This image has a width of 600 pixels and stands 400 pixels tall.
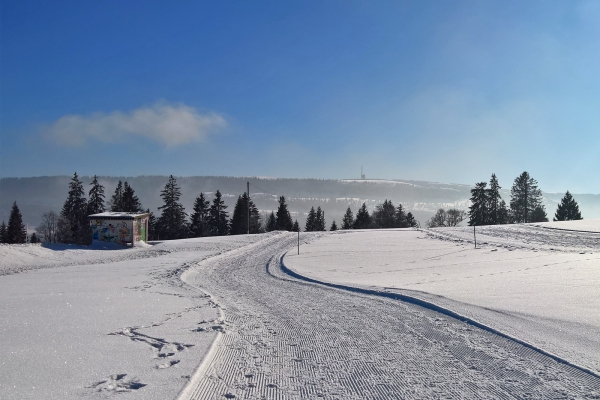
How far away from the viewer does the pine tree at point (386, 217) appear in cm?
6500

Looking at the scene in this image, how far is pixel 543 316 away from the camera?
647 centimetres

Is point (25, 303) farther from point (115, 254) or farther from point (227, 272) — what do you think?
point (115, 254)

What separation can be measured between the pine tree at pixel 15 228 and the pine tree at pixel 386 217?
52367mm

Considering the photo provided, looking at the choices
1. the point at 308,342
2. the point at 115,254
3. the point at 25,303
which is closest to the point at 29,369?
the point at 308,342

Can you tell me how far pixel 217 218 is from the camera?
2138 inches

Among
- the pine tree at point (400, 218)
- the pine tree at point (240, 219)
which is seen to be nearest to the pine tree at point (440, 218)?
the pine tree at point (400, 218)

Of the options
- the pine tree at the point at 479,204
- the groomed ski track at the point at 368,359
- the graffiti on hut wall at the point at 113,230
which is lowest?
the groomed ski track at the point at 368,359

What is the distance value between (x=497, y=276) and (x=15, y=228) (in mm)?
57464

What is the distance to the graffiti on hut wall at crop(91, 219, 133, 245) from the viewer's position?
25.8 metres

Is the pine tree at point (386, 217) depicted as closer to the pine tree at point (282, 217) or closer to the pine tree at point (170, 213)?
the pine tree at point (282, 217)

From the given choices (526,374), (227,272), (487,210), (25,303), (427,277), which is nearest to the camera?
(526,374)

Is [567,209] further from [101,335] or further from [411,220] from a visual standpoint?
[101,335]

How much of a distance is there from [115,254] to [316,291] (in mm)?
16445

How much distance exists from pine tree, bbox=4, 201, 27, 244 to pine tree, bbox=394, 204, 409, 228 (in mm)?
55283
